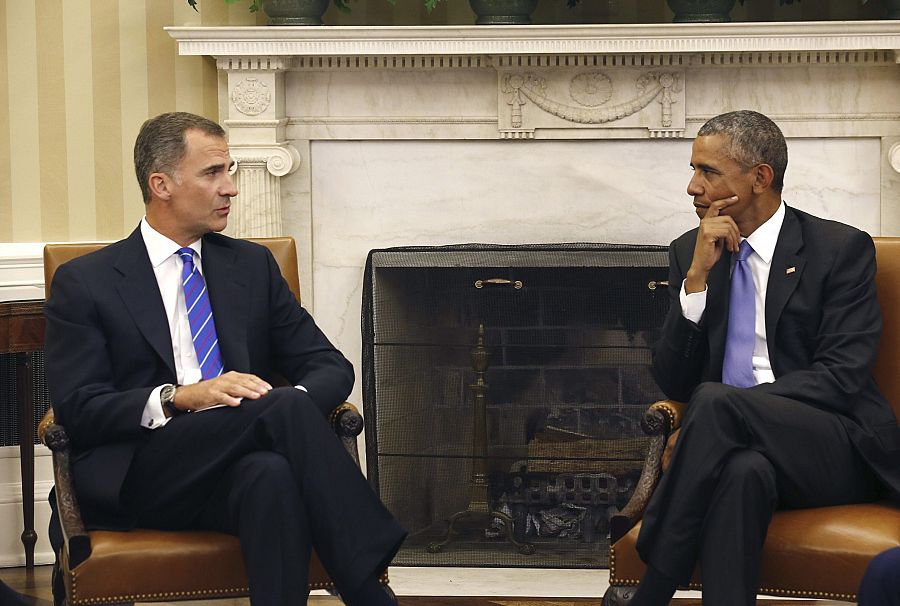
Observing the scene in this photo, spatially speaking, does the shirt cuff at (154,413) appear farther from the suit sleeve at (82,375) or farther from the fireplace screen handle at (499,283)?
the fireplace screen handle at (499,283)

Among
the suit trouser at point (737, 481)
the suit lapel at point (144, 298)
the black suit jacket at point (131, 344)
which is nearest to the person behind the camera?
the suit trouser at point (737, 481)

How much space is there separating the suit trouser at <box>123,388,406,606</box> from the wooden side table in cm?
91

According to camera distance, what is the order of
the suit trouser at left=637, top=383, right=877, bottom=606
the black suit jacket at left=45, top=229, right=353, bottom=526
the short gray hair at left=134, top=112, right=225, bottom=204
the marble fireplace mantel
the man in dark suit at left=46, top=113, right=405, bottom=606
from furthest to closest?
the marble fireplace mantel, the short gray hair at left=134, top=112, right=225, bottom=204, the black suit jacket at left=45, top=229, right=353, bottom=526, the man in dark suit at left=46, top=113, right=405, bottom=606, the suit trouser at left=637, top=383, right=877, bottom=606

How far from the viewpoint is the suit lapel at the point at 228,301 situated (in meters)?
2.75

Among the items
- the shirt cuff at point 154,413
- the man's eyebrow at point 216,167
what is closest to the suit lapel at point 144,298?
the shirt cuff at point 154,413

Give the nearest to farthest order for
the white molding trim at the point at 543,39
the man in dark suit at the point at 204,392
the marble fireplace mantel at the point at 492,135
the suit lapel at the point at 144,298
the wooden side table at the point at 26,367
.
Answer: the man in dark suit at the point at 204,392, the suit lapel at the point at 144,298, the wooden side table at the point at 26,367, the white molding trim at the point at 543,39, the marble fireplace mantel at the point at 492,135

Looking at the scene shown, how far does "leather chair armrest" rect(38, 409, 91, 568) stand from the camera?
7.89 feet

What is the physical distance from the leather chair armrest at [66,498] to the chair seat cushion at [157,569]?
2cm

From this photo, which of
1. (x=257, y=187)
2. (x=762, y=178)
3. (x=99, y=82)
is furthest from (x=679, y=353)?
(x=99, y=82)

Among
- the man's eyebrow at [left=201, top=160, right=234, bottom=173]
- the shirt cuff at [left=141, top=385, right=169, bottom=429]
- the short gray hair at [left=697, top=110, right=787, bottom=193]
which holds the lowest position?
the shirt cuff at [left=141, top=385, right=169, bottom=429]

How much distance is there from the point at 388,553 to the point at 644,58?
196 centimetres

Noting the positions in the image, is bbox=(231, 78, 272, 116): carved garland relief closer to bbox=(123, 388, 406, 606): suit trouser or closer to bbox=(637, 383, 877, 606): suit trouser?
bbox=(123, 388, 406, 606): suit trouser

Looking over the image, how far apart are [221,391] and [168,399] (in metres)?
0.13

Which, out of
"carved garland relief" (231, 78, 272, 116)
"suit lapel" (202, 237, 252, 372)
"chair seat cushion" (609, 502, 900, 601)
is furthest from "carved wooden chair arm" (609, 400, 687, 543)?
"carved garland relief" (231, 78, 272, 116)
